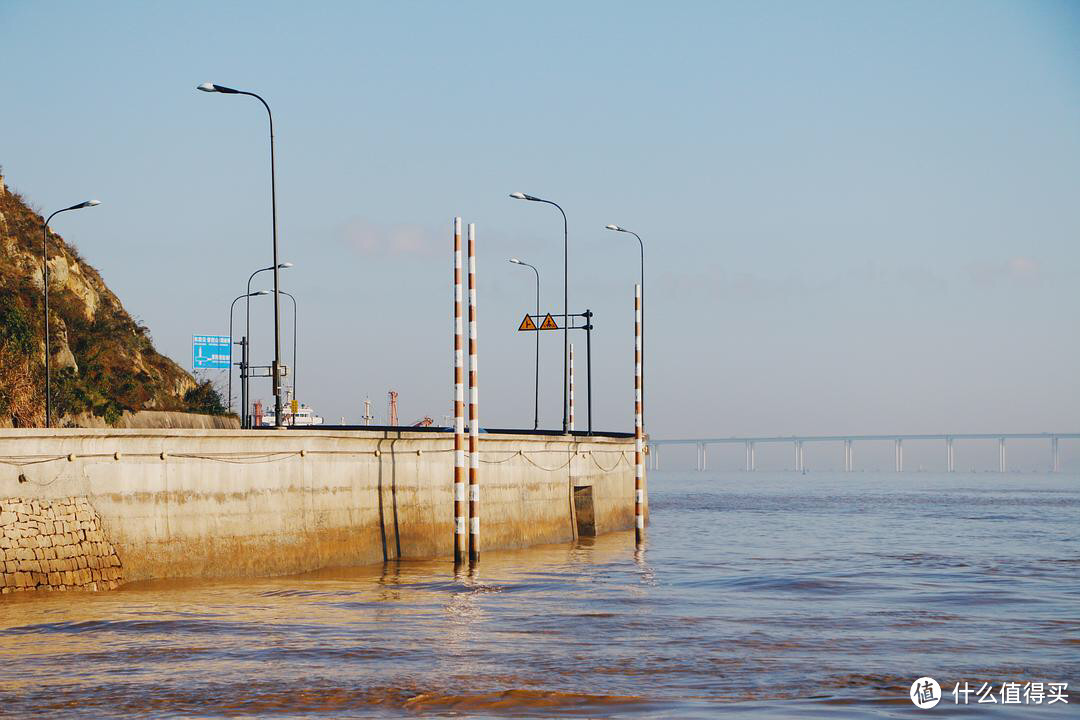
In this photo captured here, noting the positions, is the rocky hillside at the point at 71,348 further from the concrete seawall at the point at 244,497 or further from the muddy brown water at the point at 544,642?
the muddy brown water at the point at 544,642

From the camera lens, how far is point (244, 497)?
23.9 meters

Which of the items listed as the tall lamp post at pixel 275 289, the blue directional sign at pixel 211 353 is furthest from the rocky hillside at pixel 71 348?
the tall lamp post at pixel 275 289

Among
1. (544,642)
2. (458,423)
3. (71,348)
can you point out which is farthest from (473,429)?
(71,348)

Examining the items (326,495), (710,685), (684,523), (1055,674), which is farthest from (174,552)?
(684,523)

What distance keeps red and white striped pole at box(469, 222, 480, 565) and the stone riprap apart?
8298 millimetres

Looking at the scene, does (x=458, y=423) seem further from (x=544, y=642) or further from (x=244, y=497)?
(x=544, y=642)

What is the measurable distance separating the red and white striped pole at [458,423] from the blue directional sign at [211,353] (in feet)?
160

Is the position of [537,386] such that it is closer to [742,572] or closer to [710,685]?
[742,572]

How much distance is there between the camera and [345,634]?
1692 cm

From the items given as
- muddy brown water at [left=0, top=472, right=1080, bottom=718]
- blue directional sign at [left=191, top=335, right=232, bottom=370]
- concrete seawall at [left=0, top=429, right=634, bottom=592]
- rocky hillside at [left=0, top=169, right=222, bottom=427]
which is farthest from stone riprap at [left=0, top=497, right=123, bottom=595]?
blue directional sign at [left=191, top=335, right=232, bottom=370]

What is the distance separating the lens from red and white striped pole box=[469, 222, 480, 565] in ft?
88.4

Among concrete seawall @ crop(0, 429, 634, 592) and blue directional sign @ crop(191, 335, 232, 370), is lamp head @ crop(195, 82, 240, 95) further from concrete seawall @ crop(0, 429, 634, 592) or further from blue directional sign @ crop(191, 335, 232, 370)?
blue directional sign @ crop(191, 335, 232, 370)

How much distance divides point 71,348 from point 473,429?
159 feet

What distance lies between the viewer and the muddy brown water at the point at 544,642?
12250 mm
